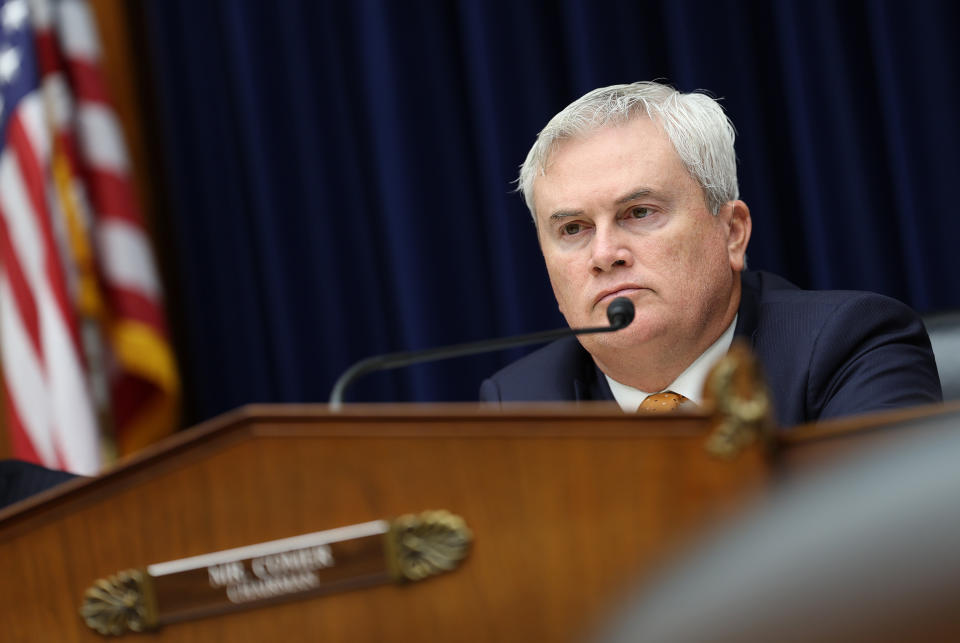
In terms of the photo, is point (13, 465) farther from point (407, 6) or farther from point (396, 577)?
point (407, 6)

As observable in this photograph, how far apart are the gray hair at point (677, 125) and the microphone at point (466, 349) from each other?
1.74ft

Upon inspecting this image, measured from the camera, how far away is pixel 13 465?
1961mm

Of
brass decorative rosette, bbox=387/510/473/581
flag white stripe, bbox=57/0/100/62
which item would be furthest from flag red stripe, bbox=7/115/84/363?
brass decorative rosette, bbox=387/510/473/581

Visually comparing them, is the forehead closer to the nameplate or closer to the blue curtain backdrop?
the blue curtain backdrop

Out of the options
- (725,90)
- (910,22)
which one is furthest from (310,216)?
(910,22)

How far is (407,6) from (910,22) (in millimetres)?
1385

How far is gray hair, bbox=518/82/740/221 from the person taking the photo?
191 centimetres

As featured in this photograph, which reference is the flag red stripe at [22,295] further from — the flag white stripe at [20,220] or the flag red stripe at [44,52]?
the flag red stripe at [44,52]

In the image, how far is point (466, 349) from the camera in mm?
1267

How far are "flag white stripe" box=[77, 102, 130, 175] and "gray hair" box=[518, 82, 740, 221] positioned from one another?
4.97ft

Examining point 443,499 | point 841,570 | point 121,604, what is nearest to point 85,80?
point 121,604

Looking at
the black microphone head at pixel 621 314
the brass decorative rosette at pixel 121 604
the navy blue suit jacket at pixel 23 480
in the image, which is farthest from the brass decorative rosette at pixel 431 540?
the navy blue suit jacket at pixel 23 480

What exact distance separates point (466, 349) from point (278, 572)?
49cm

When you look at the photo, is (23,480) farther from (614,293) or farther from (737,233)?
(737,233)
